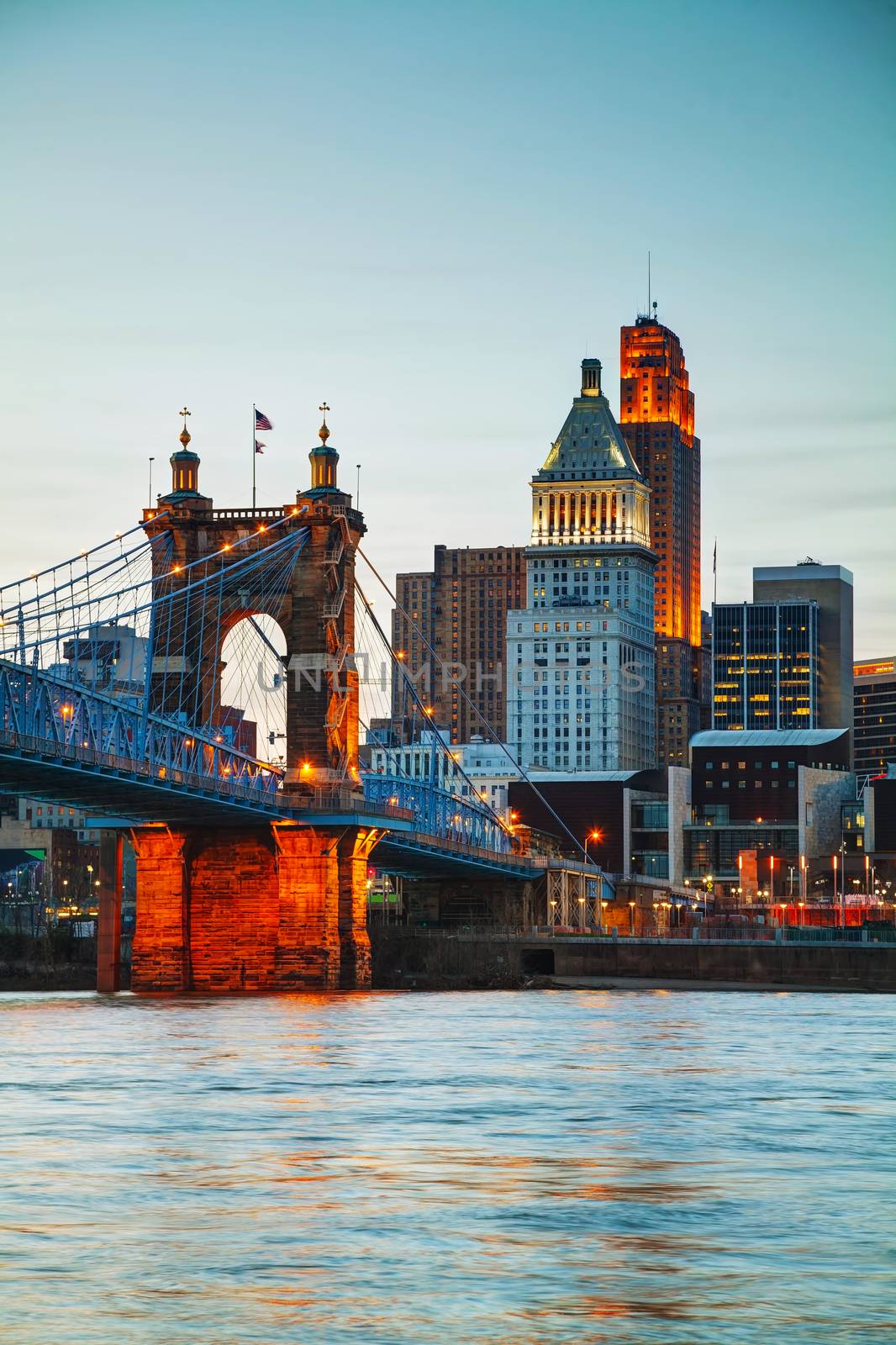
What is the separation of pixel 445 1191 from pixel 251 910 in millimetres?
74548

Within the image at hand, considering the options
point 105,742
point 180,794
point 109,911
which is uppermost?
point 105,742

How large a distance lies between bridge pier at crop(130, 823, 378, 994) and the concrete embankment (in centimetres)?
1319

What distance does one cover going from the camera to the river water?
2375cm

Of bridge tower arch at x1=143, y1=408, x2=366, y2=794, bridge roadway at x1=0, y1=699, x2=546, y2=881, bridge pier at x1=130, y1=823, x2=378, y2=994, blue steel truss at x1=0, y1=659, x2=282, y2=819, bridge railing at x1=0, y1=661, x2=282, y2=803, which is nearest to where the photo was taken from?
blue steel truss at x1=0, y1=659, x2=282, y2=819

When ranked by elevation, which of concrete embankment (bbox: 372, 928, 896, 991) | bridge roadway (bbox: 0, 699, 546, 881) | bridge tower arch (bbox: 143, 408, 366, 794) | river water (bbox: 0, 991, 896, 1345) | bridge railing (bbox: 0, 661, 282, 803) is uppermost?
bridge tower arch (bbox: 143, 408, 366, 794)

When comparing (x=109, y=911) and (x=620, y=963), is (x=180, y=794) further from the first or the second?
(x=620, y=963)

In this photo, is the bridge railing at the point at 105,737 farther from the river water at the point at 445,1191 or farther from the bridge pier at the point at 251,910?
the river water at the point at 445,1191

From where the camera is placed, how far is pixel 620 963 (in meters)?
121

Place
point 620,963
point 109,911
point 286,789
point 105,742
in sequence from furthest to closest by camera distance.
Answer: point 620,963, point 109,911, point 286,789, point 105,742

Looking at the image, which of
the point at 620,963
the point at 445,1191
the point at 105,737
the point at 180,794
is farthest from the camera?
the point at 620,963

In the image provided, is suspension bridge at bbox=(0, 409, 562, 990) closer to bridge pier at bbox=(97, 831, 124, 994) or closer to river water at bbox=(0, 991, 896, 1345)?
bridge pier at bbox=(97, 831, 124, 994)

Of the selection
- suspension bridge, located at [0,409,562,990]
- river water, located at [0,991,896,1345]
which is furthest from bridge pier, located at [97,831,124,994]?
river water, located at [0,991,896,1345]

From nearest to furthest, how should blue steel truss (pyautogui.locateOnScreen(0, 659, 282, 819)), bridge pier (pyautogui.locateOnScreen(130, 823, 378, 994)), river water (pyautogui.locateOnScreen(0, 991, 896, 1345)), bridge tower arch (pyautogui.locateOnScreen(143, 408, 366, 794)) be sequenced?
river water (pyautogui.locateOnScreen(0, 991, 896, 1345)) < blue steel truss (pyautogui.locateOnScreen(0, 659, 282, 819)) < bridge pier (pyautogui.locateOnScreen(130, 823, 378, 994)) < bridge tower arch (pyautogui.locateOnScreen(143, 408, 366, 794))

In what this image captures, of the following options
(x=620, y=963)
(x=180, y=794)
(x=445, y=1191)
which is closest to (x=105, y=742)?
(x=180, y=794)
